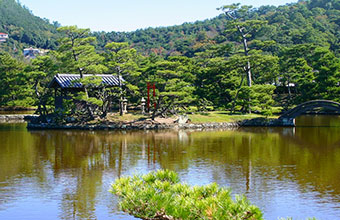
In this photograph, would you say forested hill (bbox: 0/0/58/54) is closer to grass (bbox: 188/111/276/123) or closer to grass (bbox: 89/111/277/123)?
grass (bbox: 89/111/277/123)

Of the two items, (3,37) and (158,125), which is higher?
(3,37)

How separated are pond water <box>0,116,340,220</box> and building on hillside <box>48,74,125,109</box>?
4.21m

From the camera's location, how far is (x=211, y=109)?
37.2 metres

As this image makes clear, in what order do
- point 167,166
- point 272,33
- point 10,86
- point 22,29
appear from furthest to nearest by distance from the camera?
point 22,29 < point 272,33 < point 10,86 < point 167,166

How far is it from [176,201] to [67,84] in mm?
25145

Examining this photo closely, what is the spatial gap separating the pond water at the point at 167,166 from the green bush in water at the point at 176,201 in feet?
9.58

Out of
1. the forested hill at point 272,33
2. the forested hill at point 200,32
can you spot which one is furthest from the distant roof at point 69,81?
the forested hill at point 200,32

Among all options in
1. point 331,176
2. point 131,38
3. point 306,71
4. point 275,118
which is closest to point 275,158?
point 331,176

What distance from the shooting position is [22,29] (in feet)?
424

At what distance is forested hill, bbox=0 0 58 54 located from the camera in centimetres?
12256

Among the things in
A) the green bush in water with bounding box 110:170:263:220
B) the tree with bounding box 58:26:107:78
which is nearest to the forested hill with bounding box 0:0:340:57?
the tree with bounding box 58:26:107:78

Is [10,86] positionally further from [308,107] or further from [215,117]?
[308,107]

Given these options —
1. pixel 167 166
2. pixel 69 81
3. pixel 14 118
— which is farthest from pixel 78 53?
pixel 167 166

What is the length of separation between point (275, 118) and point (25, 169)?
799 inches
